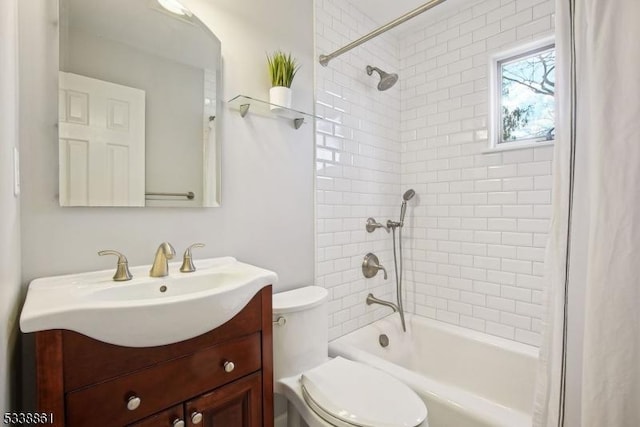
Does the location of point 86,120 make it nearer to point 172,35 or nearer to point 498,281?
point 172,35

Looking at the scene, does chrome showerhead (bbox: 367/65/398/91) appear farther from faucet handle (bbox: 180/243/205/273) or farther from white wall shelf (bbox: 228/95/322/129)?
faucet handle (bbox: 180/243/205/273)

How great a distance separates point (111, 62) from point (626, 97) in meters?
1.65

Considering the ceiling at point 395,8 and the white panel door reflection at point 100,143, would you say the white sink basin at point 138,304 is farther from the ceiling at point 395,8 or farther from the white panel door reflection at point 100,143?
the ceiling at point 395,8

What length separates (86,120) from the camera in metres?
1.11

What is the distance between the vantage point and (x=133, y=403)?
81 centimetres

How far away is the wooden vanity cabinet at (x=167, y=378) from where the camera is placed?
28.7 inches

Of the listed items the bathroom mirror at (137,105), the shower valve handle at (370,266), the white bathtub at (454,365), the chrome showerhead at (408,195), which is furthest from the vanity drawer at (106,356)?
the chrome showerhead at (408,195)

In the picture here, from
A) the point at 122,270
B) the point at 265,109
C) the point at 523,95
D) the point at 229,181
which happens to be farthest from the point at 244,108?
the point at 523,95

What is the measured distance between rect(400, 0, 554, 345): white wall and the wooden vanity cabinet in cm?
155

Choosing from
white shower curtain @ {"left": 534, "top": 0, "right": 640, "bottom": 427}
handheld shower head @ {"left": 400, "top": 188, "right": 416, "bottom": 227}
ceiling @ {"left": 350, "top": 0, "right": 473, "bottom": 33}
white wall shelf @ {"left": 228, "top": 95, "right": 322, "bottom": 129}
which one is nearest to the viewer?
white shower curtain @ {"left": 534, "top": 0, "right": 640, "bottom": 427}

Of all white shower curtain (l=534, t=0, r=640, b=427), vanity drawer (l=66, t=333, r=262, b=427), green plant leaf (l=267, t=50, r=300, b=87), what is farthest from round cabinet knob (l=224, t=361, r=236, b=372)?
green plant leaf (l=267, t=50, r=300, b=87)

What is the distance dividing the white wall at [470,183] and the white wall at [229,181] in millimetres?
965

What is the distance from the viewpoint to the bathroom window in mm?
1857

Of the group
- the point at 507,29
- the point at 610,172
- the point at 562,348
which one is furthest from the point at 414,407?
the point at 507,29
